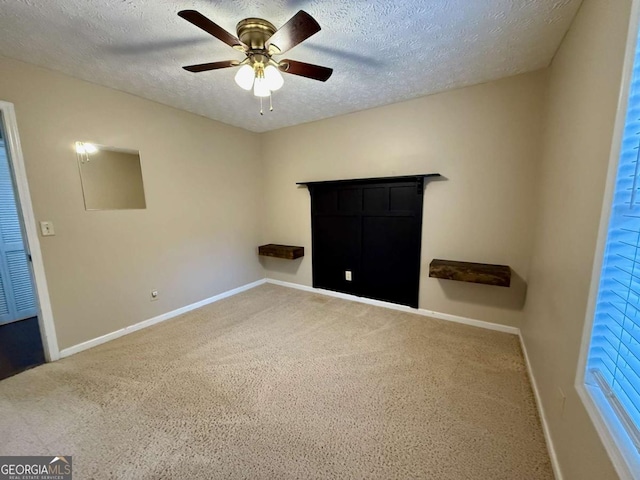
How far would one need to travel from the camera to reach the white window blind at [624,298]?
0.83 m

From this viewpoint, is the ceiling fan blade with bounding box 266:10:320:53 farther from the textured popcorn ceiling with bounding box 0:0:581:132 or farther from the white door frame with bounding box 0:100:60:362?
the white door frame with bounding box 0:100:60:362

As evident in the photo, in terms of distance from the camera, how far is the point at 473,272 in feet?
8.00

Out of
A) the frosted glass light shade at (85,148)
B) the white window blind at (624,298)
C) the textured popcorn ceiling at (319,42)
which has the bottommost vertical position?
the white window blind at (624,298)

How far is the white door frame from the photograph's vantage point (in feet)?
6.34

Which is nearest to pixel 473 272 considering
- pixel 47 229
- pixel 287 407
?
pixel 287 407

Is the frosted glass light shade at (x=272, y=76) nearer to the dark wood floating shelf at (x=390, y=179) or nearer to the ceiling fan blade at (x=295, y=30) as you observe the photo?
the ceiling fan blade at (x=295, y=30)

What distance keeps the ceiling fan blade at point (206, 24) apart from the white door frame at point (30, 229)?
6.07 ft

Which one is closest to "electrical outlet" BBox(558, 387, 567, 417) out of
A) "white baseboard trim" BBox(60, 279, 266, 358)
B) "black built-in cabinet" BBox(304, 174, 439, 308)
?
"black built-in cabinet" BBox(304, 174, 439, 308)

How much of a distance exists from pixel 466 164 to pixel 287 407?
9.02ft

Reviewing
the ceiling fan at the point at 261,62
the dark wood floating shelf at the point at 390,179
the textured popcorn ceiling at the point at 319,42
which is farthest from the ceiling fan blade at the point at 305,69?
the dark wood floating shelf at the point at 390,179

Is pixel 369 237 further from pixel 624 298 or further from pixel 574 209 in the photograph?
pixel 624 298

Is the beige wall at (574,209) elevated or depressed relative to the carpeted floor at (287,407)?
elevated

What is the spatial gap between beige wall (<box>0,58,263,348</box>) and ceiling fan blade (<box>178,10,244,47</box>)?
1829 mm

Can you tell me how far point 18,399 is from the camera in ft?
5.83
